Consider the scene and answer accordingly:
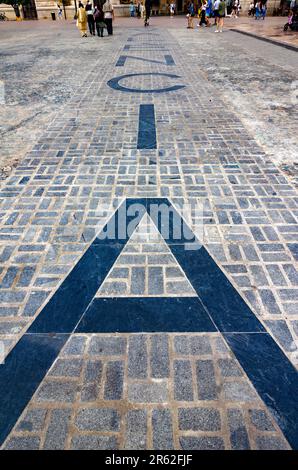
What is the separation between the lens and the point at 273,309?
9.69ft

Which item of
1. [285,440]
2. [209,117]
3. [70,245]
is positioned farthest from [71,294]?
[209,117]

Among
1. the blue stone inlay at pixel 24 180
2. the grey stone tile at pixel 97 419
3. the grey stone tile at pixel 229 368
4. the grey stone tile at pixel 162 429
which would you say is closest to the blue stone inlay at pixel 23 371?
the grey stone tile at pixel 97 419

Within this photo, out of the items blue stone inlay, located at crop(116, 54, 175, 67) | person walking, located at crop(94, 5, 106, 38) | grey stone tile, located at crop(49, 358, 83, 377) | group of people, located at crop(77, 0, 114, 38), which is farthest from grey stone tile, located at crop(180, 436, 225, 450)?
person walking, located at crop(94, 5, 106, 38)

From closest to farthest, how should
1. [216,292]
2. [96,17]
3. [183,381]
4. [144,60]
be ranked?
1. [183,381]
2. [216,292]
3. [144,60]
4. [96,17]

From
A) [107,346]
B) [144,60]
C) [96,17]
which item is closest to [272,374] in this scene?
[107,346]

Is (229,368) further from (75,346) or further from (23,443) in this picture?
(23,443)

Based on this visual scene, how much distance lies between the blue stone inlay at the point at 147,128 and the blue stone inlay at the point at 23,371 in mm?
4341

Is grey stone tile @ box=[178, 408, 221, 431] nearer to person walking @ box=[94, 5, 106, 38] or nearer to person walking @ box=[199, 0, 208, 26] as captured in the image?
person walking @ box=[94, 5, 106, 38]

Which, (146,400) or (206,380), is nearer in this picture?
(146,400)

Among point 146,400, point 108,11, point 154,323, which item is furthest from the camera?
point 108,11

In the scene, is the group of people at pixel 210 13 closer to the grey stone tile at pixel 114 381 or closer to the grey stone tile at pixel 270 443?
the grey stone tile at pixel 114 381

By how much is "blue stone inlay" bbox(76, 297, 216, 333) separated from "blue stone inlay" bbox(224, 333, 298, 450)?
0.31 m

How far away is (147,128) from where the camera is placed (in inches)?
270

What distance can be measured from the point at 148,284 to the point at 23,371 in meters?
1.36
